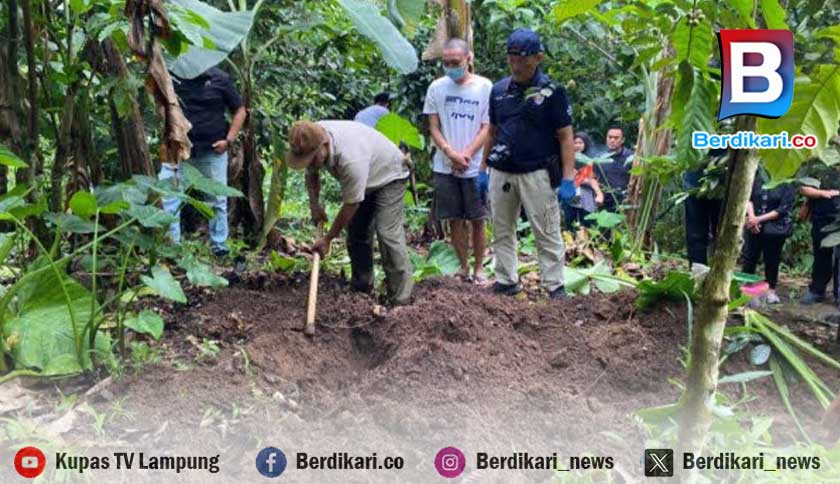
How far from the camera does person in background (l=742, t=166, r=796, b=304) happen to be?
4699 millimetres

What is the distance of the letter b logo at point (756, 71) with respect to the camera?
6.00 ft

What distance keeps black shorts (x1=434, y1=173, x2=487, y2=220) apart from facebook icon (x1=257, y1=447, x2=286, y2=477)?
2.60 meters

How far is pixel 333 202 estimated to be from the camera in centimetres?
974

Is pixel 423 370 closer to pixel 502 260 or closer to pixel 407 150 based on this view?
pixel 502 260

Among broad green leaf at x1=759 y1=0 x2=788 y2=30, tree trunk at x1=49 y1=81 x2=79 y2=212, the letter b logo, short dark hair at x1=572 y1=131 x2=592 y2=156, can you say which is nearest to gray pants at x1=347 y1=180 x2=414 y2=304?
tree trunk at x1=49 y1=81 x2=79 y2=212

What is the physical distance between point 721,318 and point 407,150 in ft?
18.8

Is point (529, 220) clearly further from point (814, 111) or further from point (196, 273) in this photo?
point (814, 111)

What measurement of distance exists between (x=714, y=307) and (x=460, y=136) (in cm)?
330

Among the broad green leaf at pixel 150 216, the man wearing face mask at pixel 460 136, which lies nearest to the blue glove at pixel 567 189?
the man wearing face mask at pixel 460 136

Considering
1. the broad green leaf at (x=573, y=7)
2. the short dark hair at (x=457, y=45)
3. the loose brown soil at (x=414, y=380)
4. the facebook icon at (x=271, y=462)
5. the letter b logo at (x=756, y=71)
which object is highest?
the broad green leaf at (x=573, y=7)

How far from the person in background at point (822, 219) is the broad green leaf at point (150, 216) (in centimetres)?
287

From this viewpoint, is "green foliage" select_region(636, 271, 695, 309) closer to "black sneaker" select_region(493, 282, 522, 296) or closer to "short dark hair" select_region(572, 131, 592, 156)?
"black sneaker" select_region(493, 282, 522, 296)

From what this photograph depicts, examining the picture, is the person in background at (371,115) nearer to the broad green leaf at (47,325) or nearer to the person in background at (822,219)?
the person in background at (822,219)

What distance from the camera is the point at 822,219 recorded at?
4629 millimetres
